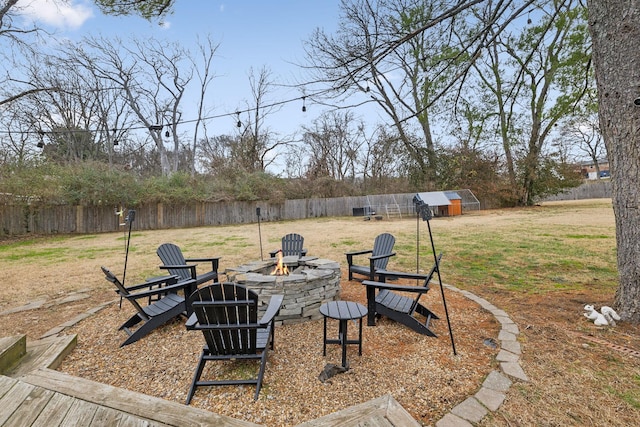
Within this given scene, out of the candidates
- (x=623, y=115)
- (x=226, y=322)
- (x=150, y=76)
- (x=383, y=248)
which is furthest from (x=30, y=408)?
(x=150, y=76)

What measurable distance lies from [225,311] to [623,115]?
12.0ft

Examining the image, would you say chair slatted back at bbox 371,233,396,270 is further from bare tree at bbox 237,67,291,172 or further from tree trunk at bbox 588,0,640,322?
bare tree at bbox 237,67,291,172

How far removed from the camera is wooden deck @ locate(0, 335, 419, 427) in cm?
145

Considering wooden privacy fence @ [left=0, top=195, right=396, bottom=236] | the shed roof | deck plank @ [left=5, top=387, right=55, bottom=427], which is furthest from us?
the shed roof

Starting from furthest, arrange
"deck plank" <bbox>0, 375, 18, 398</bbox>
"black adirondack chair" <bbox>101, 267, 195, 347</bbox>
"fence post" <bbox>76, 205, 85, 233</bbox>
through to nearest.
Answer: "fence post" <bbox>76, 205, 85, 233</bbox>
"black adirondack chair" <bbox>101, 267, 195, 347</bbox>
"deck plank" <bbox>0, 375, 18, 398</bbox>

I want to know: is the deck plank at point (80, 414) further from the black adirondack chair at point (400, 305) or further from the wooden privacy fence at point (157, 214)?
the wooden privacy fence at point (157, 214)

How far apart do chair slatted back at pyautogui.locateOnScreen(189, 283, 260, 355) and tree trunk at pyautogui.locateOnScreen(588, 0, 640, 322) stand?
3314 millimetres

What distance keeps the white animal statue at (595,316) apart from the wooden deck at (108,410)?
240 cm

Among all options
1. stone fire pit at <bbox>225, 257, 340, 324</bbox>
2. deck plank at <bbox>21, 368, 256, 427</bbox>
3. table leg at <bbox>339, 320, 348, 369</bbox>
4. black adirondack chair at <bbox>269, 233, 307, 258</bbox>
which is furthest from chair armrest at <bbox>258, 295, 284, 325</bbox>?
black adirondack chair at <bbox>269, 233, 307, 258</bbox>

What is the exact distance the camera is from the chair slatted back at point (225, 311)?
1.94 meters

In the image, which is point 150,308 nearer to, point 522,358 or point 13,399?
point 13,399

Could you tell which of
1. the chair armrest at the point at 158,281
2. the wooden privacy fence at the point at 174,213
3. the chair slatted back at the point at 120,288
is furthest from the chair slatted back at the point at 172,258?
the wooden privacy fence at the point at 174,213

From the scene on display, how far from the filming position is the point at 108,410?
5.01 feet

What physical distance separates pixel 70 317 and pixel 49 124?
739 inches
